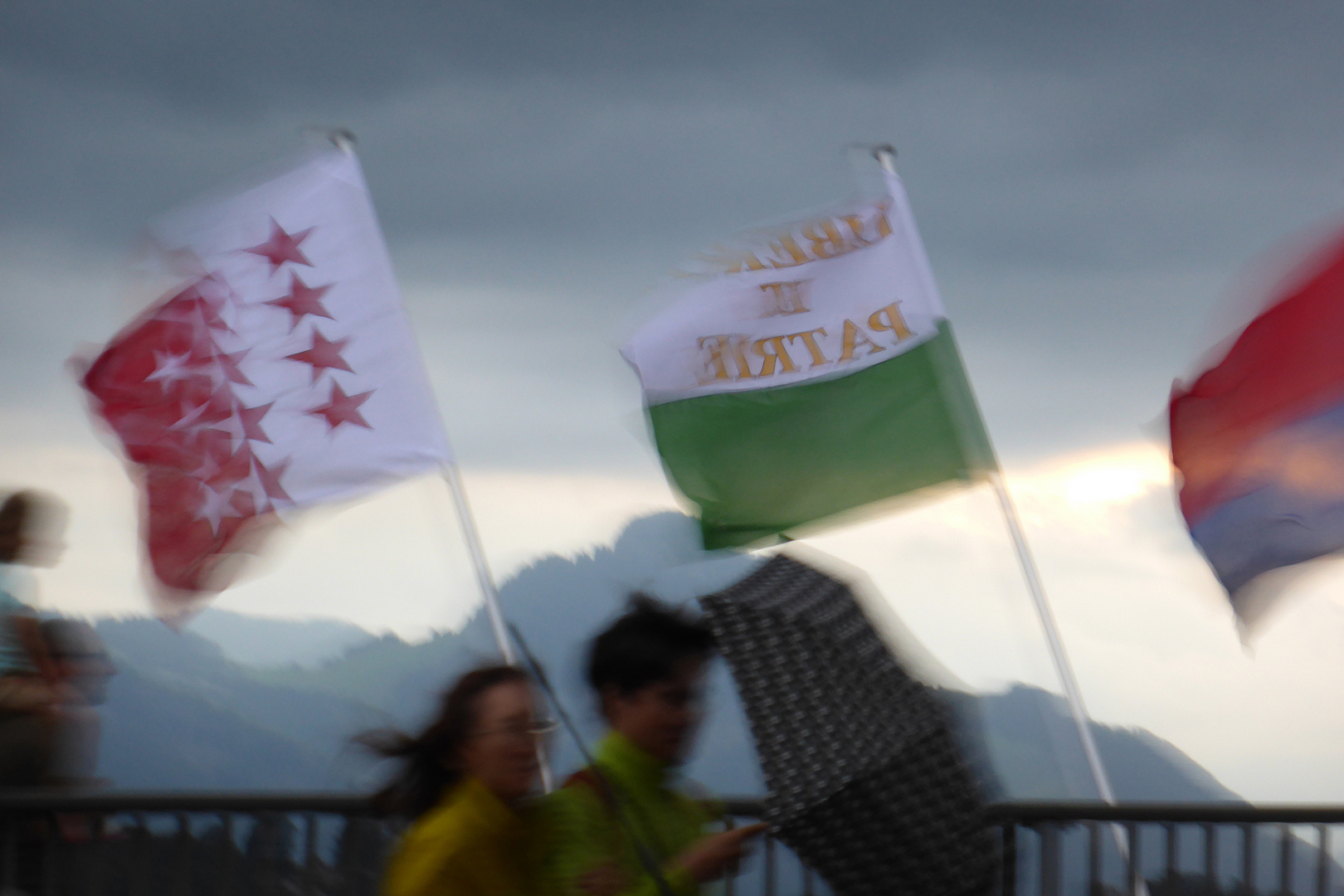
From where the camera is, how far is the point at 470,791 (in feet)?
8.89

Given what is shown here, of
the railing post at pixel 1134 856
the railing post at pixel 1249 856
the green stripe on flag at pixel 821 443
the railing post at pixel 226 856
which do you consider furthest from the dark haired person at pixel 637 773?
the green stripe on flag at pixel 821 443

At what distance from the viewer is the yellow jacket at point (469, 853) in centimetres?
260

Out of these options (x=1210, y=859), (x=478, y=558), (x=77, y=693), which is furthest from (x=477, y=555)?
(x=1210, y=859)

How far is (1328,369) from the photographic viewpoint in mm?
5688

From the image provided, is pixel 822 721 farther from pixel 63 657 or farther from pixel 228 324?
pixel 228 324

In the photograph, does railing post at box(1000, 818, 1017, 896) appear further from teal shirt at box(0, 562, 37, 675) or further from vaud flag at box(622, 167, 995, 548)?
teal shirt at box(0, 562, 37, 675)

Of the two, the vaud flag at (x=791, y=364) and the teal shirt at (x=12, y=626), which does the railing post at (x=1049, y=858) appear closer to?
the vaud flag at (x=791, y=364)

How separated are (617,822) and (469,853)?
12.3 inches

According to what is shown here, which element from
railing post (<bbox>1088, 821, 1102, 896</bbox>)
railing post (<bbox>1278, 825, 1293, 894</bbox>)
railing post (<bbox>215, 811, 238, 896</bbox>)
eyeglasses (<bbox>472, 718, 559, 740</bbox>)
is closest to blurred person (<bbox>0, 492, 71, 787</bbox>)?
railing post (<bbox>215, 811, 238, 896</bbox>)

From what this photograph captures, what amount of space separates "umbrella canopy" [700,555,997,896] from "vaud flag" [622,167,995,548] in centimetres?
459

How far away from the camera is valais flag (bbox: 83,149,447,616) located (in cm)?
679

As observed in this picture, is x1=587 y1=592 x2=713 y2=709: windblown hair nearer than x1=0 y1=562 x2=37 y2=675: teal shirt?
Yes

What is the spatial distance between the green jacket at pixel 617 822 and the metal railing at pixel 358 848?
5.61 feet

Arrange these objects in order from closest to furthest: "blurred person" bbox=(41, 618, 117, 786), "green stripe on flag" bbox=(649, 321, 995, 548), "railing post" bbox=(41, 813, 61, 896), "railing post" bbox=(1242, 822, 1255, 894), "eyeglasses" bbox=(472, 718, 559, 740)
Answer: "eyeglasses" bbox=(472, 718, 559, 740) < "railing post" bbox=(1242, 822, 1255, 894) < "railing post" bbox=(41, 813, 61, 896) < "blurred person" bbox=(41, 618, 117, 786) < "green stripe on flag" bbox=(649, 321, 995, 548)
